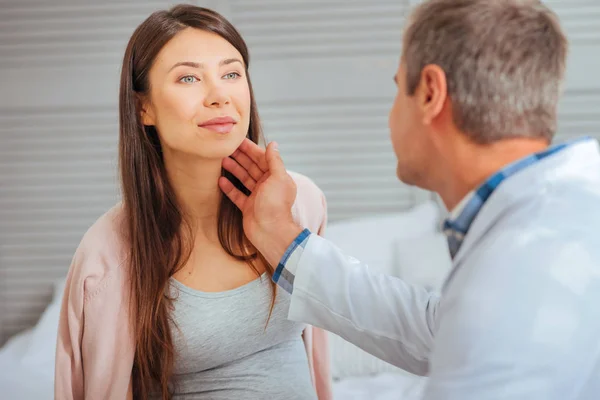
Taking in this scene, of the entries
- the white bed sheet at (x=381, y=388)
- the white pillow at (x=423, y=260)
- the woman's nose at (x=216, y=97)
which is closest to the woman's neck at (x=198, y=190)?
the woman's nose at (x=216, y=97)

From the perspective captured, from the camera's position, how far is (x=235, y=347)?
1381mm

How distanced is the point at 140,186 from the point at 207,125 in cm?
19

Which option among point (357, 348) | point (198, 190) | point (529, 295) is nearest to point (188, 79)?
point (198, 190)

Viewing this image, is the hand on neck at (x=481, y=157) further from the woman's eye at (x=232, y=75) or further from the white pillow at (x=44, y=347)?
the white pillow at (x=44, y=347)

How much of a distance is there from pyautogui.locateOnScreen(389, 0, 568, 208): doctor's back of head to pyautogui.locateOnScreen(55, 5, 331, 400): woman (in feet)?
1.60

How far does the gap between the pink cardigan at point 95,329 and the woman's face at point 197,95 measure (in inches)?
9.9

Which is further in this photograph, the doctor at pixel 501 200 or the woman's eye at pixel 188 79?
the woman's eye at pixel 188 79

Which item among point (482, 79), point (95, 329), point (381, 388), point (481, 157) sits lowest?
point (381, 388)

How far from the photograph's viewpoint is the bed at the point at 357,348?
217 cm

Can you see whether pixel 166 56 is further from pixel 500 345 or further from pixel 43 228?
pixel 43 228

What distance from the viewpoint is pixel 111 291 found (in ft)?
4.34

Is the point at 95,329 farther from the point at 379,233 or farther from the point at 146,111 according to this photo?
the point at 379,233

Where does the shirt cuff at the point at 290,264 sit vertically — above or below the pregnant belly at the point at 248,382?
above

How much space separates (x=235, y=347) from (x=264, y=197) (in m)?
0.29
